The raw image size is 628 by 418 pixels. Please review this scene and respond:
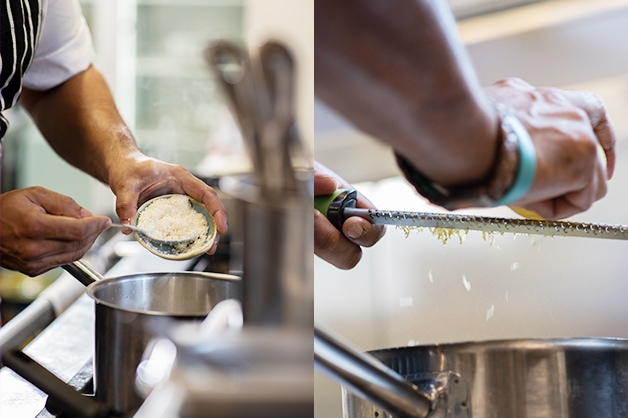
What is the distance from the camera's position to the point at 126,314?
0.30 metres

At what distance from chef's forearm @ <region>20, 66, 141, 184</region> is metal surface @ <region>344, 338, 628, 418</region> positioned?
0.18 metres

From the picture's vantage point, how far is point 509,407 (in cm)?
36

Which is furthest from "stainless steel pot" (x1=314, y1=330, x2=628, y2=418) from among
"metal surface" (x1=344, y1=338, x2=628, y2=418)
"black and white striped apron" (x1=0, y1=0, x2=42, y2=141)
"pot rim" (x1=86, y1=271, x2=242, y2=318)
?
"black and white striped apron" (x1=0, y1=0, x2=42, y2=141)

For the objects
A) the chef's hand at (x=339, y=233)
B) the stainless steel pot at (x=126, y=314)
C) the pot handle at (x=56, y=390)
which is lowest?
the pot handle at (x=56, y=390)

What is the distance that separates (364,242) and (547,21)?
0.13 metres

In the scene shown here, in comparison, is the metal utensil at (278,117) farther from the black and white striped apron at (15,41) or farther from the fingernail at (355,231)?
the black and white striped apron at (15,41)

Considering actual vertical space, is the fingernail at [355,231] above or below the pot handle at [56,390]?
above

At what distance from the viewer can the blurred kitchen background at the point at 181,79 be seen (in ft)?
0.79

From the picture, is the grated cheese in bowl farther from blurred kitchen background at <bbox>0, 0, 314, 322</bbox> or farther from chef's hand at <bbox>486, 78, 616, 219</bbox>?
chef's hand at <bbox>486, 78, 616, 219</bbox>

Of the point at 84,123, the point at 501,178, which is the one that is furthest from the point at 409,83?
the point at 84,123

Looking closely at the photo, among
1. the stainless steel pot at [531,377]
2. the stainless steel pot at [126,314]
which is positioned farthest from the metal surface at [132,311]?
the stainless steel pot at [531,377]

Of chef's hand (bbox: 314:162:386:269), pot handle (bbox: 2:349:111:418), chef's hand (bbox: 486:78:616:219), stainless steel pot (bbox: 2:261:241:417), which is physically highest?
chef's hand (bbox: 486:78:616:219)

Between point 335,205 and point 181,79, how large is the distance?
9 centimetres

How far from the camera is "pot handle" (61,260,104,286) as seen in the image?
0.34 meters
